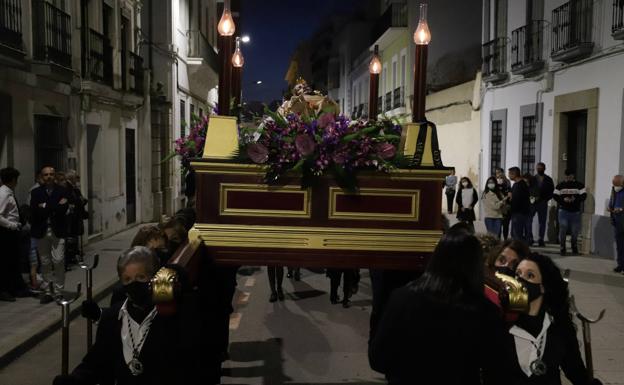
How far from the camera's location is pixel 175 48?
62.8 feet

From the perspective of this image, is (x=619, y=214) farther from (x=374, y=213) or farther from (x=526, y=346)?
(x=526, y=346)

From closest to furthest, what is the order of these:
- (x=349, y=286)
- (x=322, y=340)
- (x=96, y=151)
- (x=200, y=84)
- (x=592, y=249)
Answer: (x=322, y=340) → (x=349, y=286) → (x=592, y=249) → (x=96, y=151) → (x=200, y=84)

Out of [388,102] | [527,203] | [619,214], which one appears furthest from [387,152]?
[388,102]

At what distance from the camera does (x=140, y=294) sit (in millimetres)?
2865

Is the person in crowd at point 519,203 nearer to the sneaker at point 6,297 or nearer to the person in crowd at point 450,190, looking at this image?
the person in crowd at point 450,190

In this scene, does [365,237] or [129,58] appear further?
[129,58]

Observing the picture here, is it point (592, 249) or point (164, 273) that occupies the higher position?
point (164, 273)

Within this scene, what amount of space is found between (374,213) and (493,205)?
9.29 m

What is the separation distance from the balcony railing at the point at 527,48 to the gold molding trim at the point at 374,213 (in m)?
12.0

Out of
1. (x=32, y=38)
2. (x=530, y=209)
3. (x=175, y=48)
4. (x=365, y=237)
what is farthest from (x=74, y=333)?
(x=175, y=48)

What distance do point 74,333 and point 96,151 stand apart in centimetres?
789

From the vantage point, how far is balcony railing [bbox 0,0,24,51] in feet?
31.3

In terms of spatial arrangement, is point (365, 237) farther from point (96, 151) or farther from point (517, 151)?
point (517, 151)

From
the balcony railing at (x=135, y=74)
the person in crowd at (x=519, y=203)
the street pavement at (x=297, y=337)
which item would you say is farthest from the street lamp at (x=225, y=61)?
the balcony railing at (x=135, y=74)
